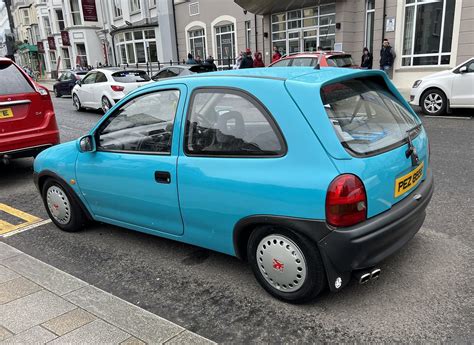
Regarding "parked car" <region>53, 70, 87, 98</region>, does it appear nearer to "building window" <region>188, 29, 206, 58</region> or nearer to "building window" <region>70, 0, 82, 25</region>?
"building window" <region>188, 29, 206, 58</region>

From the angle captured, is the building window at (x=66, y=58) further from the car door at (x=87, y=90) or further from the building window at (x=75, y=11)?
the car door at (x=87, y=90)

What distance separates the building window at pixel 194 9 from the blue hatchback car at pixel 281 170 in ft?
75.1

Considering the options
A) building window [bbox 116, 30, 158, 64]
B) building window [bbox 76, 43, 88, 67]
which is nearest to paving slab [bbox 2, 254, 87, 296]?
building window [bbox 116, 30, 158, 64]

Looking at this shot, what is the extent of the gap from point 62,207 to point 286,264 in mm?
2751

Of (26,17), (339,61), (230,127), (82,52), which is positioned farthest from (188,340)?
(26,17)

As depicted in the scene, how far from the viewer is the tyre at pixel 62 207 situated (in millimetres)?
4402

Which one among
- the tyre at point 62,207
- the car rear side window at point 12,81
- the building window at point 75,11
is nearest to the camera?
the tyre at point 62,207

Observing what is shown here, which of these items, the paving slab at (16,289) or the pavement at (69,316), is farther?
the paving slab at (16,289)

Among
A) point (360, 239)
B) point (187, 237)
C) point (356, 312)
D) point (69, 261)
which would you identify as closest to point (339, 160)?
point (360, 239)

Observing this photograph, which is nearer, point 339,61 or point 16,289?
point 16,289

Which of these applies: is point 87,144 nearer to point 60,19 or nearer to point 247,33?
point 247,33

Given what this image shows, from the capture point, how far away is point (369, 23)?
17828 mm

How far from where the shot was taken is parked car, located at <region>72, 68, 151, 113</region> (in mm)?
13125

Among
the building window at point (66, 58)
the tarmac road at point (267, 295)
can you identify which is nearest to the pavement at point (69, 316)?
the tarmac road at point (267, 295)
